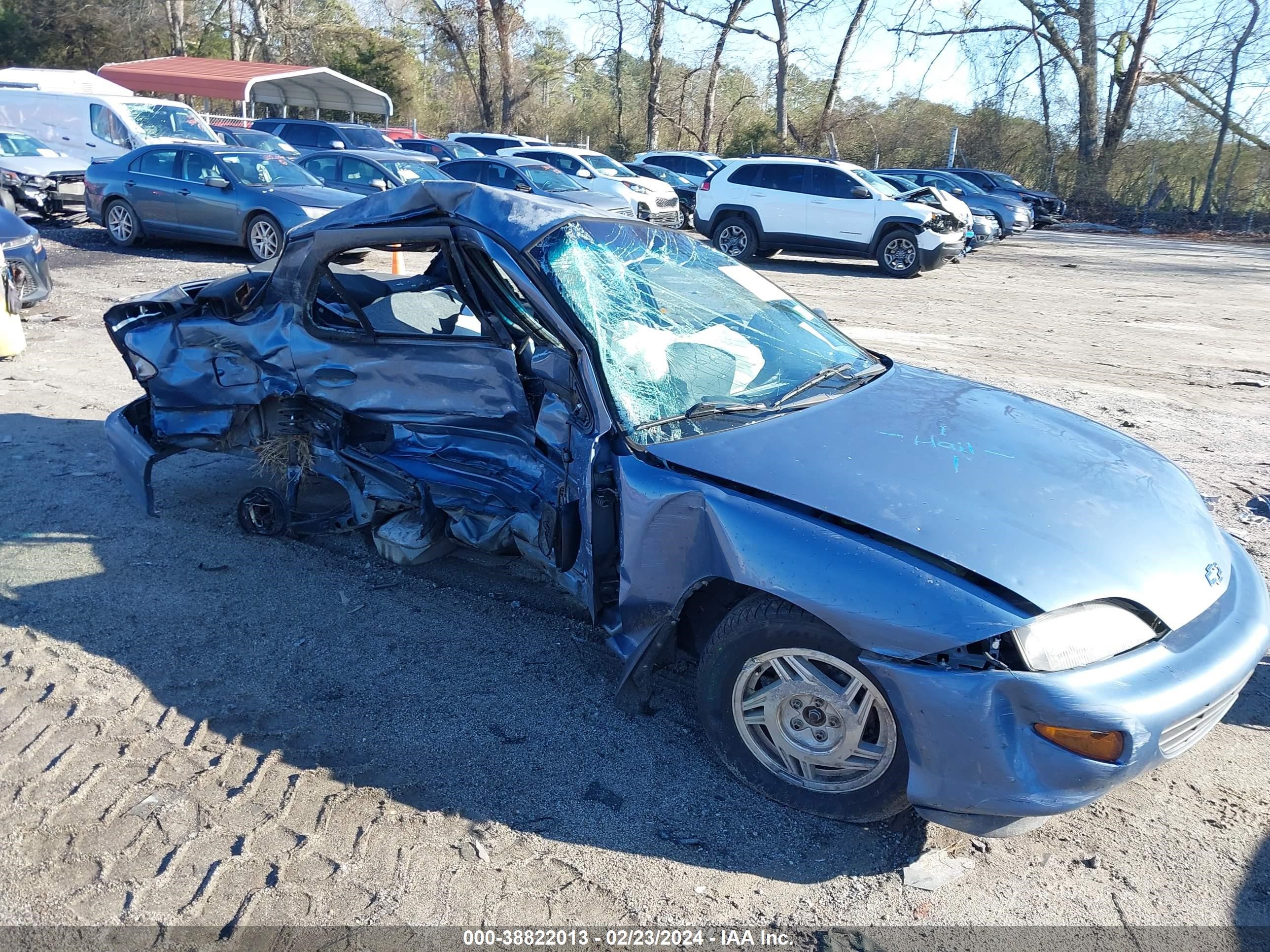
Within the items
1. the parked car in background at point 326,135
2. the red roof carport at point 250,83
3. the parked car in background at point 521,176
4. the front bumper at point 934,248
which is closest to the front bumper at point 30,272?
the parked car in background at point 521,176

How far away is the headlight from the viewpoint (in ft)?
8.21

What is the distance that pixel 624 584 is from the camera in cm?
323

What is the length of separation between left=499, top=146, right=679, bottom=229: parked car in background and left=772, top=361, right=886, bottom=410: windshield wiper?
13.8 m

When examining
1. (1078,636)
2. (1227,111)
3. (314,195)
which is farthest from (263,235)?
(1227,111)

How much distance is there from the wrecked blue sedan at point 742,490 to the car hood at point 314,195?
28.1ft

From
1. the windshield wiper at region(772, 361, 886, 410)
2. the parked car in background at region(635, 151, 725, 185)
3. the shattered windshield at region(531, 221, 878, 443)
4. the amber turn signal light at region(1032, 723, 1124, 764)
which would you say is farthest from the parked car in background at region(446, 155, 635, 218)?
the amber turn signal light at region(1032, 723, 1124, 764)

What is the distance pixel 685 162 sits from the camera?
1008 inches

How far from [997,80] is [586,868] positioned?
37784 millimetres

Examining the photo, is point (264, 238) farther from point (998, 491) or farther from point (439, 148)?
point (998, 491)

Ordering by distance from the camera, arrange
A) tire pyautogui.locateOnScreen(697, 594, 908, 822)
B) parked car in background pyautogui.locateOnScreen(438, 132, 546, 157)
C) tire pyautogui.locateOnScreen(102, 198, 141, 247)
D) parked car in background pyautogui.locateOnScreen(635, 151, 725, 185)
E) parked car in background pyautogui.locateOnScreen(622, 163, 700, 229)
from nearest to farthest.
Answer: tire pyautogui.locateOnScreen(697, 594, 908, 822), tire pyautogui.locateOnScreen(102, 198, 141, 247), parked car in background pyautogui.locateOnScreen(622, 163, 700, 229), parked car in background pyautogui.locateOnScreen(438, 132, 546, 157), parked car in background pyautogui.locateOnScreen(635, 151, 725, 185)

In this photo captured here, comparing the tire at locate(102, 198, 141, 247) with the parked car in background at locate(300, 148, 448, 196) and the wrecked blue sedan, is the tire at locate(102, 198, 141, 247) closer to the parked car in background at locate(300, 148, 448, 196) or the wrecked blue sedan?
the parked car in background at locate(300, 148, 448, 196)

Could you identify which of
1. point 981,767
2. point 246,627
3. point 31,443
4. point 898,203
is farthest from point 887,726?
point 898,203

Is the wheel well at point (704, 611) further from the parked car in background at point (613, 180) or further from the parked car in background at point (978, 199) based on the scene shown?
the parked car in background at point (978, 199)

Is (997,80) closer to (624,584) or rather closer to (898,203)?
(898,203)
